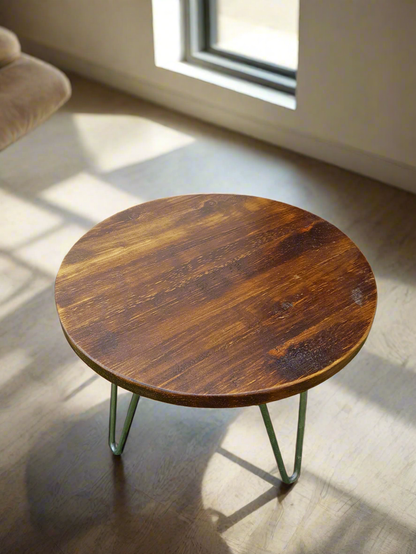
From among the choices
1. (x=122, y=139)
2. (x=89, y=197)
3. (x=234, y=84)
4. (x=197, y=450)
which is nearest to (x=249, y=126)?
(x=234, y=84)

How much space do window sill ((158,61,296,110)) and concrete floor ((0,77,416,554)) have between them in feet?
2.25

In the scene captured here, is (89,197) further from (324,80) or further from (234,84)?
(324,80)

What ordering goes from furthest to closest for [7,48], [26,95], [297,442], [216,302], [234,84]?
[234,84] → [7,48] → [26,95] → [297,442] → [216,302]

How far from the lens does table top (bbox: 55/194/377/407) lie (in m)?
1.33

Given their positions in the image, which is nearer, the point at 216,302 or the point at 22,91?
the point at 216,302

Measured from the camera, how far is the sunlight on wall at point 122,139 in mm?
3145

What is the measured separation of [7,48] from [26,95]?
300 mm

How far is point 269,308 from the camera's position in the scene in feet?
4.88

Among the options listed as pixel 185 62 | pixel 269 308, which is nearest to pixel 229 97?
pixel 185 62

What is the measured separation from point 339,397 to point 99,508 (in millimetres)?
746

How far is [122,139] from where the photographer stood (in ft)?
10.8

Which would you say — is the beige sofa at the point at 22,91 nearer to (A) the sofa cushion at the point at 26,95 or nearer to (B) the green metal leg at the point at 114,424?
(A) the sofa cushion at the point at 26,95

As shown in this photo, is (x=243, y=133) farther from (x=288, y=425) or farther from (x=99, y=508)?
(x=99, y=508)

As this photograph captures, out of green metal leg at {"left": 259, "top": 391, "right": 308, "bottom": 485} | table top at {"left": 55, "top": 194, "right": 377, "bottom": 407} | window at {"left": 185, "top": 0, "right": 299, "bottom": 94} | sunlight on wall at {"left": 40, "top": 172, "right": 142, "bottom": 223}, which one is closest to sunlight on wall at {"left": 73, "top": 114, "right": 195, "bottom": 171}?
sunlight on wall at {"left": 40, "top": 172, "right": 142, "bottom": 223}
